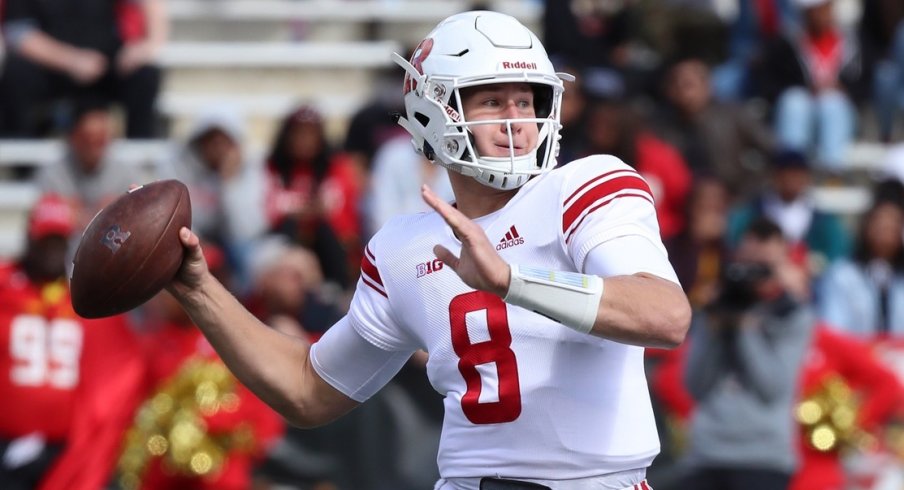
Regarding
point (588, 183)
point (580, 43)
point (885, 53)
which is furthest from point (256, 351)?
point (885, 53)

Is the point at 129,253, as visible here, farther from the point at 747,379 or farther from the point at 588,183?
the point at 747,379

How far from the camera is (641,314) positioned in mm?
3322

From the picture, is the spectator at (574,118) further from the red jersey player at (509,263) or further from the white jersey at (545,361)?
the white jersey at (545,361)

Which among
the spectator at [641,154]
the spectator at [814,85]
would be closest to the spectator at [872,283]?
the spectator at [641,154]

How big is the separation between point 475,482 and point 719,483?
3715 millimetres

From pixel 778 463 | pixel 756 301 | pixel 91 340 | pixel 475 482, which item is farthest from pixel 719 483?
pixel 475 482

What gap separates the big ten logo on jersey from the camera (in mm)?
3859

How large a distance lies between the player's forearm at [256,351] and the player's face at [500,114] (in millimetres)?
729

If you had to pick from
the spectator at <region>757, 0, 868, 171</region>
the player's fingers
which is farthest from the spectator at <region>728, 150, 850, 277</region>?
the player's fingers

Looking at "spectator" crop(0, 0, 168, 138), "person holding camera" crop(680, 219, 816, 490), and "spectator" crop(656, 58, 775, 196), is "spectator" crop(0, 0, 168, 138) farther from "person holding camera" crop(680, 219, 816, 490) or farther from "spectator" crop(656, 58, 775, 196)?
"person holding camera" crop(680, 219, 816, 490)

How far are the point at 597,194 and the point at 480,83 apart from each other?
390mm

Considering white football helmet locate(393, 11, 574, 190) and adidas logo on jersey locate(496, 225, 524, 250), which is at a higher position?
white football helmet locate(393, 11, 574, 190)

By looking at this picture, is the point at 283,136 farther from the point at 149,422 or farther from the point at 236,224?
the point at 149,422

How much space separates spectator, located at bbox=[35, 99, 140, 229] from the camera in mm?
3089
